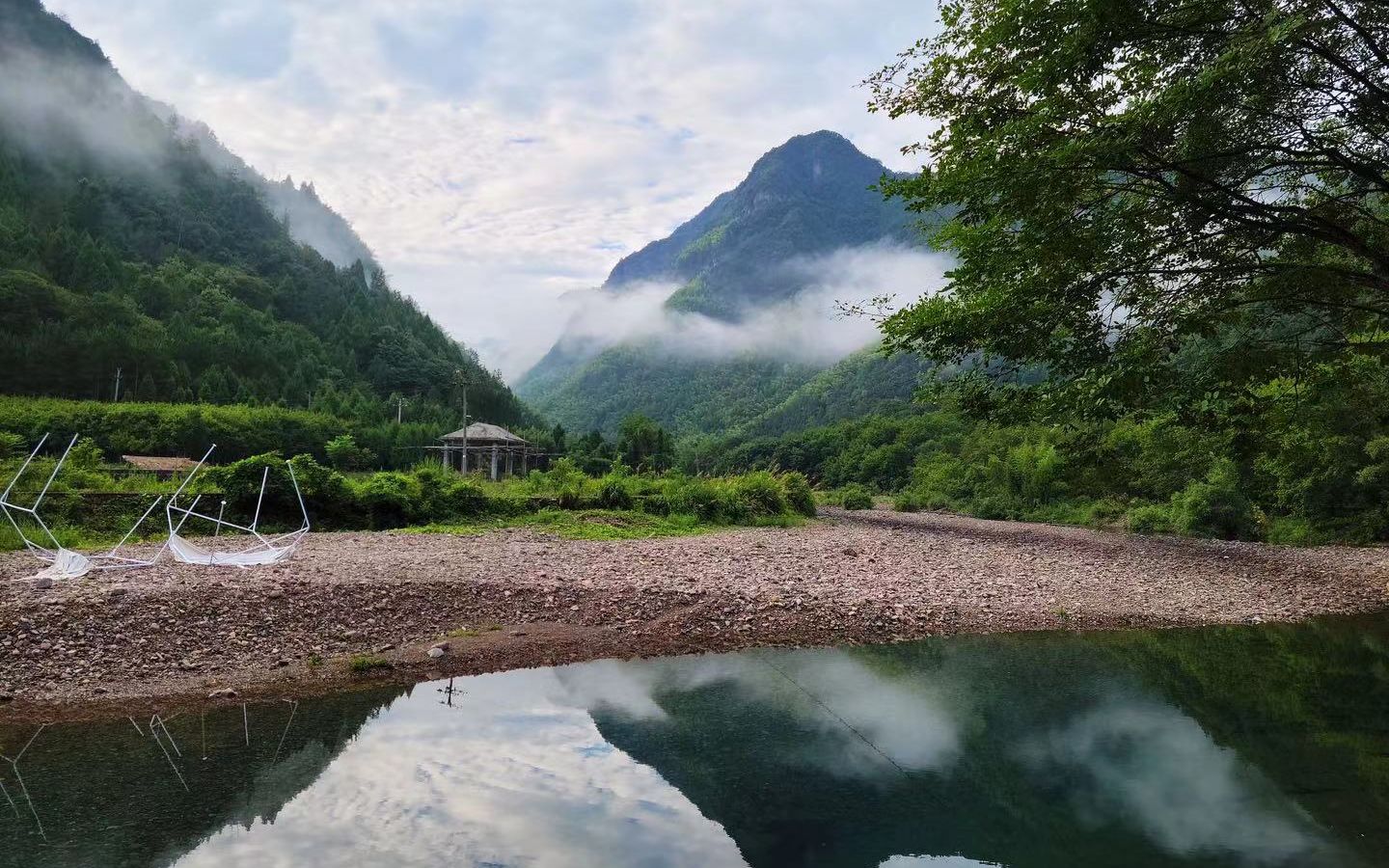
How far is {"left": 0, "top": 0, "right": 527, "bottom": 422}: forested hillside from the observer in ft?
191

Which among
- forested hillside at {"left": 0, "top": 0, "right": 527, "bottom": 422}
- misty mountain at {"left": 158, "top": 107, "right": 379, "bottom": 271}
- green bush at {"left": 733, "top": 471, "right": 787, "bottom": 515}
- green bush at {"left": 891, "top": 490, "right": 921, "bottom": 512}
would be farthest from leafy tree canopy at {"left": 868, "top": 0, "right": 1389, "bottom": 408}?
misty mountain at {"left": 158, "top": 107, "right": 379, "bottom": 271}

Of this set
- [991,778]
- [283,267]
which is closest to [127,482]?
[991,778]

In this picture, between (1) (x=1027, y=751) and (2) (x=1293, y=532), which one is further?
(2) (x=1293, y=532)

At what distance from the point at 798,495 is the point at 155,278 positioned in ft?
267

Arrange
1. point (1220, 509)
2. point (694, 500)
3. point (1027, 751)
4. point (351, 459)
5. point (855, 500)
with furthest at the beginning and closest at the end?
1. point (351, 459)
2. point (855, 500)
3. point (1220, 509)
4. point (694, 500)
5. point (1027, 751)

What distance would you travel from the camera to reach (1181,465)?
29172mm

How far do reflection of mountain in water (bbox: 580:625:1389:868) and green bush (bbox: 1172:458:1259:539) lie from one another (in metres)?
18.7

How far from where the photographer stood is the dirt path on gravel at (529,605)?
25.0 feet

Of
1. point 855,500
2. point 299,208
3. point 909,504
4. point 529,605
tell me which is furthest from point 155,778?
point 299,208

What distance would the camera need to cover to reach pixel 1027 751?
22.2ft

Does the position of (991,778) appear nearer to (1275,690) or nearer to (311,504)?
(1275,690)

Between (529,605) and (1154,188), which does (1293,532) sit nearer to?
(1154,188)

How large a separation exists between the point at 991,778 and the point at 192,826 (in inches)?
229

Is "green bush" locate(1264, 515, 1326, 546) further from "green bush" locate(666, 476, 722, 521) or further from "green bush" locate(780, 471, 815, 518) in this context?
"green bush" locate(666, 476, 722, 521)
